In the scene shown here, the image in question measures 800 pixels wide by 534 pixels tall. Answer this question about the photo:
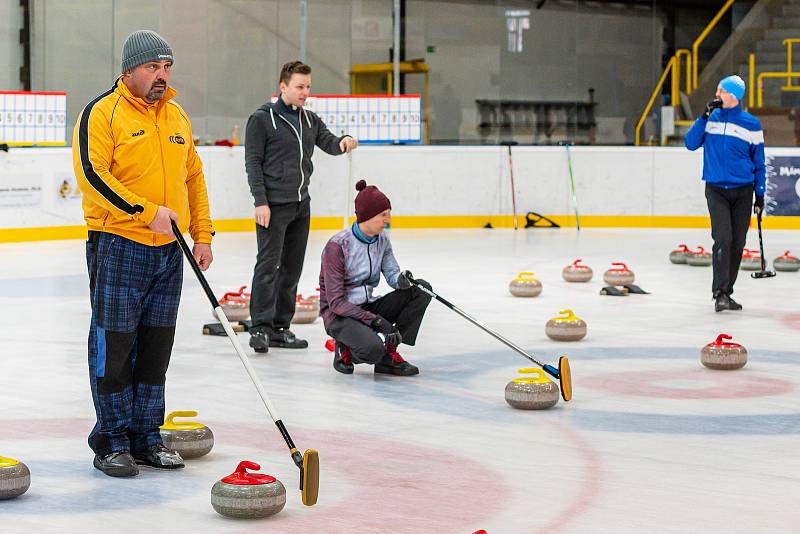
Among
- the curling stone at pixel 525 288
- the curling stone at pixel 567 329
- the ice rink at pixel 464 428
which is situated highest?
the curling stone at pixel 525 288

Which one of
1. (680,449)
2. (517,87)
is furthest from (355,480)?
(517,87)

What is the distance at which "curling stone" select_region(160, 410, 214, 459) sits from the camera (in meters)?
4.97

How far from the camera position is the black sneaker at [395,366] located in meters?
7.00

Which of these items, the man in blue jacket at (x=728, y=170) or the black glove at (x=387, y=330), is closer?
the black glove at (x=387, y=330)

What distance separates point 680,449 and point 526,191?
13565 mm

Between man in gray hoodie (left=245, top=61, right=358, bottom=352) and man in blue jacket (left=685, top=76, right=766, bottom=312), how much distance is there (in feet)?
10.7

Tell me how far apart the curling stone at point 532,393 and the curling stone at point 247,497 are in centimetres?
200

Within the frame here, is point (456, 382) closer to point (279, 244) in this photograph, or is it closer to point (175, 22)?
point (279, 244)

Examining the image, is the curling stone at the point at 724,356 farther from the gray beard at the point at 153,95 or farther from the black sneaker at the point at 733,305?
the gray beard at the point at 153,95

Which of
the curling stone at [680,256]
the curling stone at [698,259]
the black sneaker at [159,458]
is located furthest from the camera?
the curling stone at [680,256]

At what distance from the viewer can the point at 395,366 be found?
23.0 feet

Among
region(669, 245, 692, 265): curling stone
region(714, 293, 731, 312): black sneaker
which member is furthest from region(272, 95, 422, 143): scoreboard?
region(714, 293, 731, 312): black sneaker

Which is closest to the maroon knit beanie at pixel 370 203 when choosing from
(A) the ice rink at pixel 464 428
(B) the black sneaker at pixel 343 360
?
(B) the black sneaker at pixel 343 360

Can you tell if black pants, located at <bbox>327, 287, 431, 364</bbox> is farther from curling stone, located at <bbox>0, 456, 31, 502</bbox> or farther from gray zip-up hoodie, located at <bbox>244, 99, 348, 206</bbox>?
curling stone, located at <bbox>0, 456, 31, 502</bbox>
